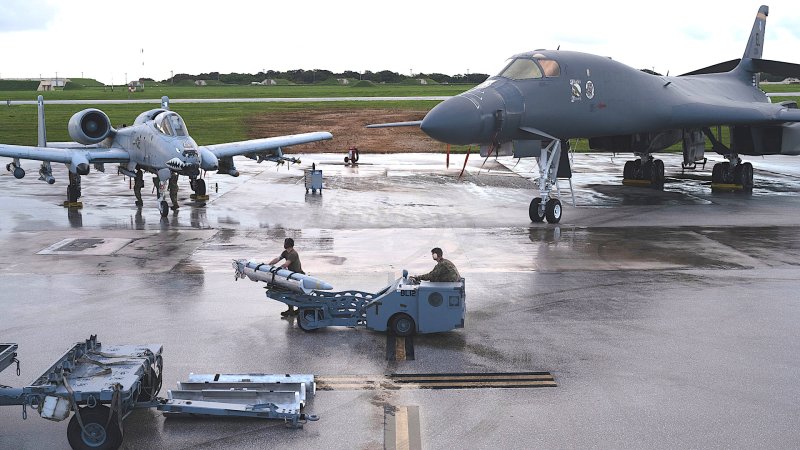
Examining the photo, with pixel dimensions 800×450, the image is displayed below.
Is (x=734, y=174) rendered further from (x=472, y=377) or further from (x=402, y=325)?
(x=472, y=377)

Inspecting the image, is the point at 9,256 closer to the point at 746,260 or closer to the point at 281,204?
the point at 281,204

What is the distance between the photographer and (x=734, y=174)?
94.2 feet

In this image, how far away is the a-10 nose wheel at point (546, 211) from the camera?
841 inches

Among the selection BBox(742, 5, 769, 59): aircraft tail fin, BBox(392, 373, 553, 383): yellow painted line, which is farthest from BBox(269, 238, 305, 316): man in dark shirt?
BBox(742, 5, 769, 59): aircraft tail fin

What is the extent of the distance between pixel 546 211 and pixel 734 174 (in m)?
10.8

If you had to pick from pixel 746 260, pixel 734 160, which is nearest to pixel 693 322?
pixel 746 260

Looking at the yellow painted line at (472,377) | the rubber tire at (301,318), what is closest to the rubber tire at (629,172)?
the rubber tire at (301,318)

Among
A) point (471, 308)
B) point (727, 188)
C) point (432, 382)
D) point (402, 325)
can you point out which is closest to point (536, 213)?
point (471, 308)

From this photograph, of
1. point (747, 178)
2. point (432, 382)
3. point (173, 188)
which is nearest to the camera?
point (432, 382)

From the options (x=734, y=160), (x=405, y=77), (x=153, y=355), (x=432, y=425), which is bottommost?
(x=432, y=425)

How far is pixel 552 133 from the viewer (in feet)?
71.1

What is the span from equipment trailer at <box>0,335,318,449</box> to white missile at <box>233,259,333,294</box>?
2.50 m

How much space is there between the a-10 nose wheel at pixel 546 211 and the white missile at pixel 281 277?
10.3m

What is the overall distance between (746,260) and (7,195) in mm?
22481
